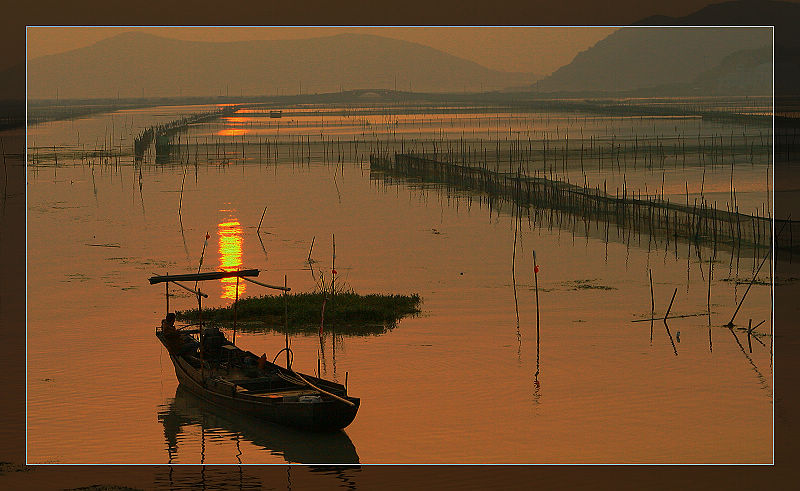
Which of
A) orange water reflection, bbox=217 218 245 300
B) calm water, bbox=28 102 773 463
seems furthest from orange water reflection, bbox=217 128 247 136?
orange water reflection, bbox=217 218 245 300

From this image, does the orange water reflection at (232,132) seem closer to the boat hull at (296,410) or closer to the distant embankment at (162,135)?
the distant embankment at (162,135)

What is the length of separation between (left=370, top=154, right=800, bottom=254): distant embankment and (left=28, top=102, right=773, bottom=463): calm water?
92 cm

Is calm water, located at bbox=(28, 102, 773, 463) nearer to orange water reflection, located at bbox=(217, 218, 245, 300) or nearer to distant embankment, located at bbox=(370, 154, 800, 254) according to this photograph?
orange water reflection, located at bbox=(217, 218, 245, 300)

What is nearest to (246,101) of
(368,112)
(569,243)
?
(368,112)

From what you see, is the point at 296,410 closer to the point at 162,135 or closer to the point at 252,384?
the point at 252,384

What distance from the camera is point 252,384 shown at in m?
21.2

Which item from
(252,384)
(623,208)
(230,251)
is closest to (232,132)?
(230,251)

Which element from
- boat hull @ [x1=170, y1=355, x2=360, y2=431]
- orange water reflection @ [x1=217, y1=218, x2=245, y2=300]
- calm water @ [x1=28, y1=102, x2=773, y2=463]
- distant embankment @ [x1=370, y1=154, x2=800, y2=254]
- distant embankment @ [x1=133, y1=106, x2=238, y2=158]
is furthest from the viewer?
distant embankment @ [x1=133, y1=106, x2=238, y2=158]

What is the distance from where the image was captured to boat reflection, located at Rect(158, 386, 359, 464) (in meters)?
19.3

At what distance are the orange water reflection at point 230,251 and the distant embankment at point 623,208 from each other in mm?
10485

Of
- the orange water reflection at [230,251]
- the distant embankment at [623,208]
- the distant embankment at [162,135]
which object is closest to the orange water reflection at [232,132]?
the distant embankment at [162,135]

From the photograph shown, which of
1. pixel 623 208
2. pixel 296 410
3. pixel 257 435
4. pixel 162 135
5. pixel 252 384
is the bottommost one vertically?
pixel 257 435

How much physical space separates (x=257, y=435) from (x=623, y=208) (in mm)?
23805

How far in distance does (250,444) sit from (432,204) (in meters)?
31.3
